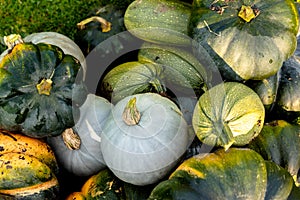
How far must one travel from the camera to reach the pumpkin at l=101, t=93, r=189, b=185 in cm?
222

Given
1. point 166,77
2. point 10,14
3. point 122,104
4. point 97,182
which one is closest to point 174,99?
point 166,77

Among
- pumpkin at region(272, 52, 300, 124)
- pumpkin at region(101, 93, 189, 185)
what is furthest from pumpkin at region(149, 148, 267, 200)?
pumpkin at region(272, 52, 300, 124)

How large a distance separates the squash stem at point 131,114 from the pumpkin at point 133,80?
284 mm

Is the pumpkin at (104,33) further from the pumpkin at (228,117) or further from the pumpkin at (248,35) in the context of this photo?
the pumpkin at (228,117)

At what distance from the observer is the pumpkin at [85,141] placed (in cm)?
245

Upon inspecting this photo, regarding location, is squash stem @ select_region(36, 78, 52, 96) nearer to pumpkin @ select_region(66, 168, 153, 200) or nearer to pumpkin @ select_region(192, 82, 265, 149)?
pumpkin @ select_region(66, 168, 153, 200)

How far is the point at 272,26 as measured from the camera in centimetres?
238

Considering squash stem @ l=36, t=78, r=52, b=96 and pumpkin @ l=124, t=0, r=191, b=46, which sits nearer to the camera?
squash stem @ l=36, t=78, r=52, b=96

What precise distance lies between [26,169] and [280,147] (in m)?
1.15

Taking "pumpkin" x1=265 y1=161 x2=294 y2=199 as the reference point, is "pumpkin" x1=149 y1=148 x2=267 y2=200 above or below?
above

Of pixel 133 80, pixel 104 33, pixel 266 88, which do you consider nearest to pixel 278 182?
pixel 266 88

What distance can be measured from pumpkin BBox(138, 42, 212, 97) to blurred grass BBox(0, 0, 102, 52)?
66cm

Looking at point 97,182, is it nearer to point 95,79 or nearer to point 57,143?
point 57,143

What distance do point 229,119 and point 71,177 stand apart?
0.88 meters
